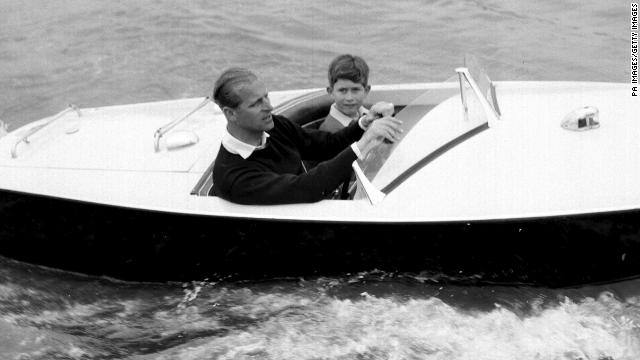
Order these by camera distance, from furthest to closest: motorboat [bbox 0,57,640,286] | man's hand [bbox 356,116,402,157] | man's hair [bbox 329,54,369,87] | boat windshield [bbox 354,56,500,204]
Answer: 1. man's hair [bbox 329,54,369,87]
2. boat windshield [bbox 354,56,500,204]
3. man's hand [bbox 356,116,402,157]
4. motorboat [bbox 0,57,640,286]

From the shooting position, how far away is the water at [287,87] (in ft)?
10.3

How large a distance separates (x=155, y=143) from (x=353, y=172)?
1.07 m

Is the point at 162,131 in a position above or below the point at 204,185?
above

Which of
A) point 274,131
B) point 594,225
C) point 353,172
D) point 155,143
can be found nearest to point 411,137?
point 353,172

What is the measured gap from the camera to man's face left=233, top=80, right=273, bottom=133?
314 centimetres

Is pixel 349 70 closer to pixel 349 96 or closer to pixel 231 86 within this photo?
pixel 349 96

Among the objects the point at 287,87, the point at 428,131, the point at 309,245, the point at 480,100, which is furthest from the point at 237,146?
the point at 287,87

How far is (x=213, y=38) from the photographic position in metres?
7.44

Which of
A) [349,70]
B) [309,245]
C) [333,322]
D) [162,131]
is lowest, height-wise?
[333,322]

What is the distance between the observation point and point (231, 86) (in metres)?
3.14

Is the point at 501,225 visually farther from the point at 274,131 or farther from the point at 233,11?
the point at 233,11

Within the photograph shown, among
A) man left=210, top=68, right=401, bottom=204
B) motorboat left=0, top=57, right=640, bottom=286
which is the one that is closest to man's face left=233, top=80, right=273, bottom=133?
man left=210, top=68, right=401, bottom=204

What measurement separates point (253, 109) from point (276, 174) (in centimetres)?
28

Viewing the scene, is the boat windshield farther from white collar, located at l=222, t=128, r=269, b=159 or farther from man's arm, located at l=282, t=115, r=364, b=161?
white collar, located at l=222, t=128, r=269, b=159
